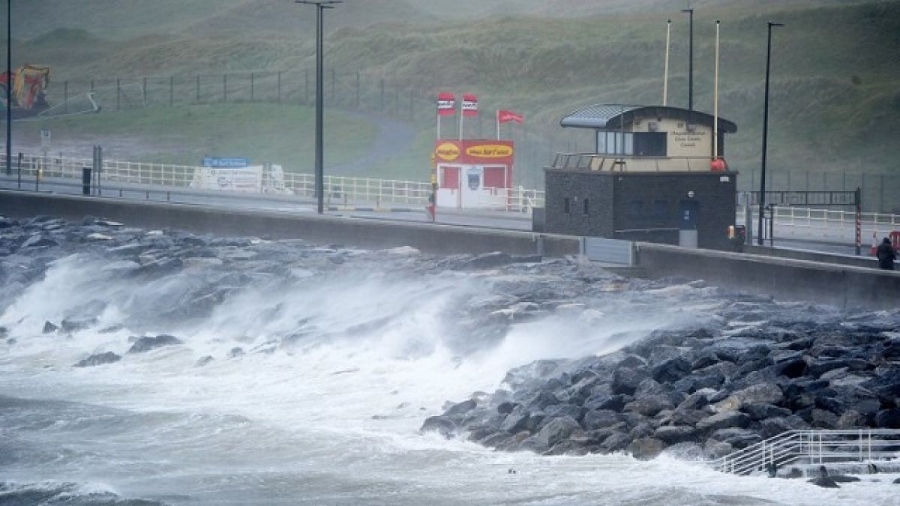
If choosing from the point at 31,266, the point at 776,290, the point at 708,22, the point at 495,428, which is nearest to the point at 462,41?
the point at 708,22

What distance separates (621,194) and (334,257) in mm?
8997

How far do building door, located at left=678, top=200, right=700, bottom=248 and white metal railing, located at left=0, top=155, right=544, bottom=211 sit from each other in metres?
15.4

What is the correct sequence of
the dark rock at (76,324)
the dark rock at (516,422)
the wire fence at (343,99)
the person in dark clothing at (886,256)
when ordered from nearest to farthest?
the dark rock at (516,422), the person in dark clothing at (886,256), the dark rock at (76,324), the wire fence at (343,99)

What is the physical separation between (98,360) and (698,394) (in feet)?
54.6

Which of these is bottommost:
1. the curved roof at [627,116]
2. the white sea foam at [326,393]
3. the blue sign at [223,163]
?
the white sea foam at [326,393]

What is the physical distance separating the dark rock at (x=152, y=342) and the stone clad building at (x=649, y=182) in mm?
11515

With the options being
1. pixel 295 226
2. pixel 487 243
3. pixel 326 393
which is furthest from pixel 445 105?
pixel 326 393

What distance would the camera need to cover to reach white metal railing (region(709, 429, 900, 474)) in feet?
79.4

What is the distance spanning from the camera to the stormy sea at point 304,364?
Answer: 25.3 meters

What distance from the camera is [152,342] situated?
39844 millimetres

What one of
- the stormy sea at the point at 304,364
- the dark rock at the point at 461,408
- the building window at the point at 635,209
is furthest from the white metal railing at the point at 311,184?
the dark rock at the point at 461,408

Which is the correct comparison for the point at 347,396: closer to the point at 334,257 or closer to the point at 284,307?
the point at 284,307

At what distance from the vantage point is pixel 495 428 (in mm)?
27859

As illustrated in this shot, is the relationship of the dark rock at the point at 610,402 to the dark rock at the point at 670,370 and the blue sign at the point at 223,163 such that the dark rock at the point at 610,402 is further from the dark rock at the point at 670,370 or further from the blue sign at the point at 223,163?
the blue sign at the point at 223,163
